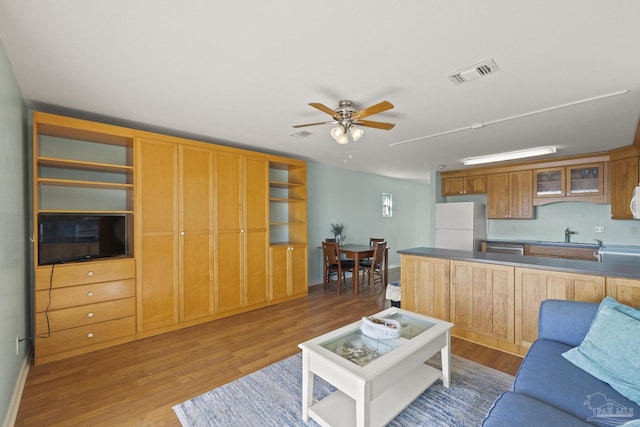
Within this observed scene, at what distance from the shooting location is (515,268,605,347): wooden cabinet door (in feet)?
7.65

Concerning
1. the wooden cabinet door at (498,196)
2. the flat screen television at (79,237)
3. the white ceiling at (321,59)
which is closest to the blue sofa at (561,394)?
the white ceiling at (321,59)

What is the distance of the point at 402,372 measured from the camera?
1.79m

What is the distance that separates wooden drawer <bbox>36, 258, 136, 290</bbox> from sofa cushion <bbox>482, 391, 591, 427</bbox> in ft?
11.0

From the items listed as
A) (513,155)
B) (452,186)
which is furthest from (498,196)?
(513,155)

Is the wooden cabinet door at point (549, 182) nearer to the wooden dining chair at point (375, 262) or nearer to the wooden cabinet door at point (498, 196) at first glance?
the wooden cabinet door at point (498, 196)

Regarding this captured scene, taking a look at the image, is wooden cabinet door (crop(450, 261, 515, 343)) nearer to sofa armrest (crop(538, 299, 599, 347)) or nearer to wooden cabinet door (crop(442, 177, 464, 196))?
sofa armrest (crop(538, 299, 599, 347))

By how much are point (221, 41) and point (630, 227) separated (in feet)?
20.5

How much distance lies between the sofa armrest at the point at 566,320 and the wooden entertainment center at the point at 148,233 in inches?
129

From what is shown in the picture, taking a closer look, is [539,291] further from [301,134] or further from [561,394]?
[301,134]

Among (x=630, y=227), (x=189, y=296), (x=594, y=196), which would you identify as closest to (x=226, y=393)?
(x=189, y=296)

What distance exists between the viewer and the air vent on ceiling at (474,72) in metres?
1.96

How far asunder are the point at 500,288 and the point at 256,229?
3.08 m

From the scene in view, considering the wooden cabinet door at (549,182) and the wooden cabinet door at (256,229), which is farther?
the wooden cabinet door at (549,182)

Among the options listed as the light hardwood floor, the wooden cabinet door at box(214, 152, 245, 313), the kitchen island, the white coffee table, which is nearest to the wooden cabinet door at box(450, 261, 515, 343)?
the kitchen island
